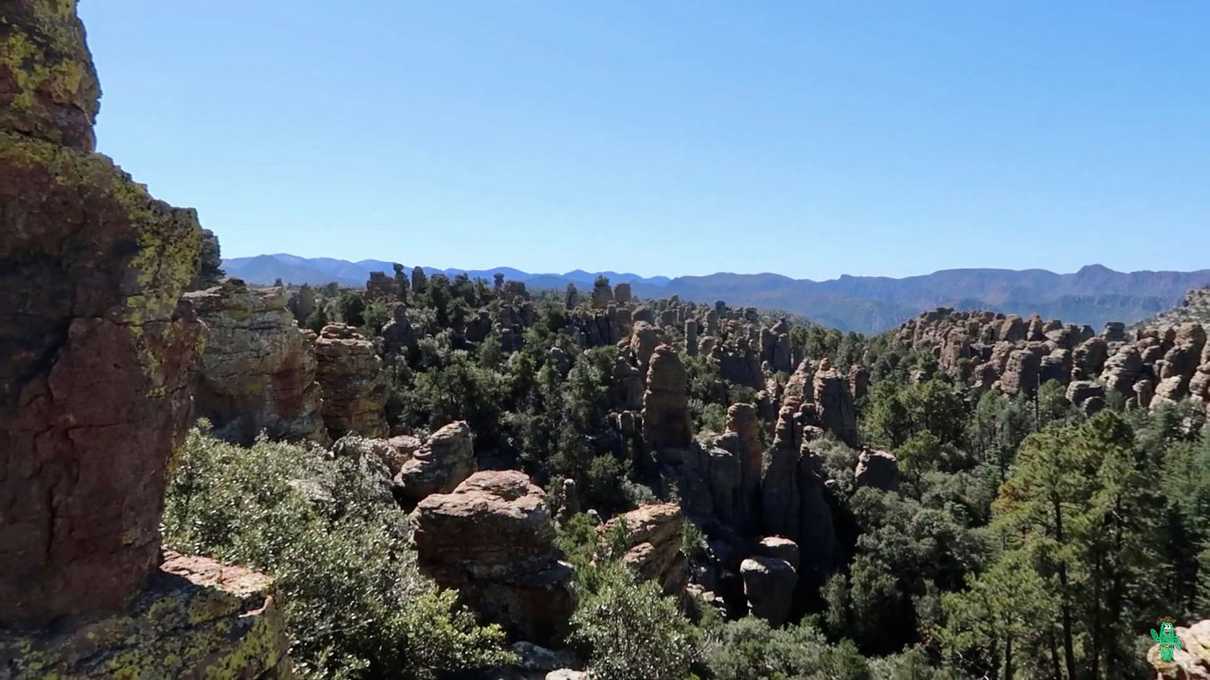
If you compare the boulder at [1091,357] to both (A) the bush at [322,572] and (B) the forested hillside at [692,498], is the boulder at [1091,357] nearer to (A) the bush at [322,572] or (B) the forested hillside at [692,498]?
(B) the forested hillside at [692,498]

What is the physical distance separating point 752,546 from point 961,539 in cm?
959

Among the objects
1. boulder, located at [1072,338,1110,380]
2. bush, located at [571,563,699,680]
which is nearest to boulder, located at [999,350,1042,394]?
boulder, located at [1072,338,1110,380]

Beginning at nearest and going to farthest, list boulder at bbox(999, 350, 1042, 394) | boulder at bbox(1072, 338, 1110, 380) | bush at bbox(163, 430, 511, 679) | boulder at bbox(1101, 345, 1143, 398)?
1. bush at bbox(163, 430, 511, 679)
2. boulder at bbox(1101, 345, 1143, 398)
3. boulder at bbox(999, 350, 1042, 394)
4. boulder at bbox(1072, 338, 1110, 380)

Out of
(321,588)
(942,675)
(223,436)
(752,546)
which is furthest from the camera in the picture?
(752,546)

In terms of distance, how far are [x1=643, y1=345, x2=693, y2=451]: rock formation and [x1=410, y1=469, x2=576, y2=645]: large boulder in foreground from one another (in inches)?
1052

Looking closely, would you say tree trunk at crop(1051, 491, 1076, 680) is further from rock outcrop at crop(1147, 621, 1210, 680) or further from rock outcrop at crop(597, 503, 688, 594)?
rock outcrop at crop(597, 503, 688, 594)

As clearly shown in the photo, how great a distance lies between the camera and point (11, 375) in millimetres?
4516

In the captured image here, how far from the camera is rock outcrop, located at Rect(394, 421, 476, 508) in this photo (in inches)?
712

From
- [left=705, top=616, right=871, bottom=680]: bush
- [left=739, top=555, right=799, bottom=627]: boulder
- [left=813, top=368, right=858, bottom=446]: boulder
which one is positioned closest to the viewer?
[left=705, top=616, right=871, bottom=680]: bush

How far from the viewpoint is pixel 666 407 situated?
4016 centimetres

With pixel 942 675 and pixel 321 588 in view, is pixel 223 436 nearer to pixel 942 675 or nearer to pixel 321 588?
pixel 321 588

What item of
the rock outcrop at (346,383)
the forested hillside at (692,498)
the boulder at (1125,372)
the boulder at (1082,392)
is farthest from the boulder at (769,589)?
the boulder at (1125,372)

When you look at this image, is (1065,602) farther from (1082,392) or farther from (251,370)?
(1082,392)

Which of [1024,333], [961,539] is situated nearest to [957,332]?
[1024,333]
